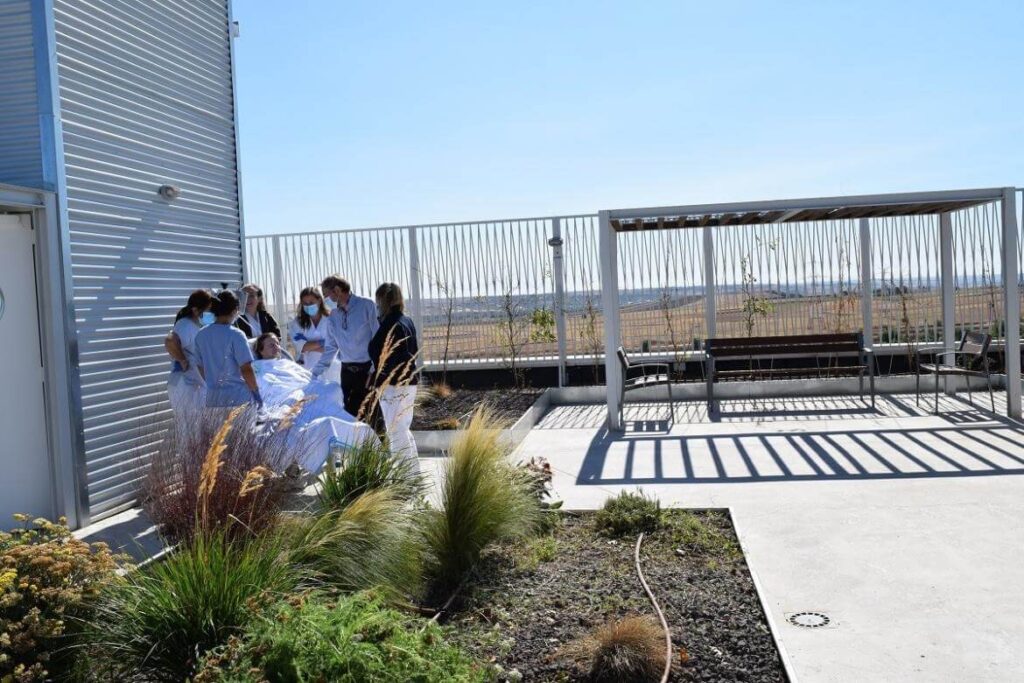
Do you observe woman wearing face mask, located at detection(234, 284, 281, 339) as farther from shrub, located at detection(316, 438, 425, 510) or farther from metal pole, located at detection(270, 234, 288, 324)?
metal pole, located at detection(270, 234, 288, 324)

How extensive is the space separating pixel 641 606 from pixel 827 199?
6757 mm

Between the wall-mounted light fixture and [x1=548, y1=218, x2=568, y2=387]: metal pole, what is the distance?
253 inches

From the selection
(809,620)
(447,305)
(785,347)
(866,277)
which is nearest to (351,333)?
(809,620)

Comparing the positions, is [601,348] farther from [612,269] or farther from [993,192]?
[993,192]

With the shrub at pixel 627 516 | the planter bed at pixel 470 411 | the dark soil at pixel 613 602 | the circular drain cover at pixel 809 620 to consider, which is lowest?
the circular drain cover at pixel 809 620

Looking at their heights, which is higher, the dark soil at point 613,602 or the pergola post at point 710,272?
the pergola post at point 710,272

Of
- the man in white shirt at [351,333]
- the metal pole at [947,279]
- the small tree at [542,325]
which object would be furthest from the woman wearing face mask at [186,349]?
the metal pole at [947,279]

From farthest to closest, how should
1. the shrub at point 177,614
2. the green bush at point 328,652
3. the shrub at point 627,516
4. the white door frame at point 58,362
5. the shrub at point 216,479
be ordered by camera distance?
1. the white door frame at point 58,362
2. the shrub at point 627,516
3. the shrub at point 216,479
4. the shrub at point 177,614
5. the green bush at point 328,652

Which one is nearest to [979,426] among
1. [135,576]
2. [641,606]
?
[641,606]

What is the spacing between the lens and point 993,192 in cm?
1006

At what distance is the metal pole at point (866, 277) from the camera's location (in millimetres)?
13555

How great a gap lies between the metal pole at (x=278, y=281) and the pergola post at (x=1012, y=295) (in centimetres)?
987

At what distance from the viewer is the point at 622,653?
12.5ft

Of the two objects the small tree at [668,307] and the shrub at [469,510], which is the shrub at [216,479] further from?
the small tree at [668,307]
